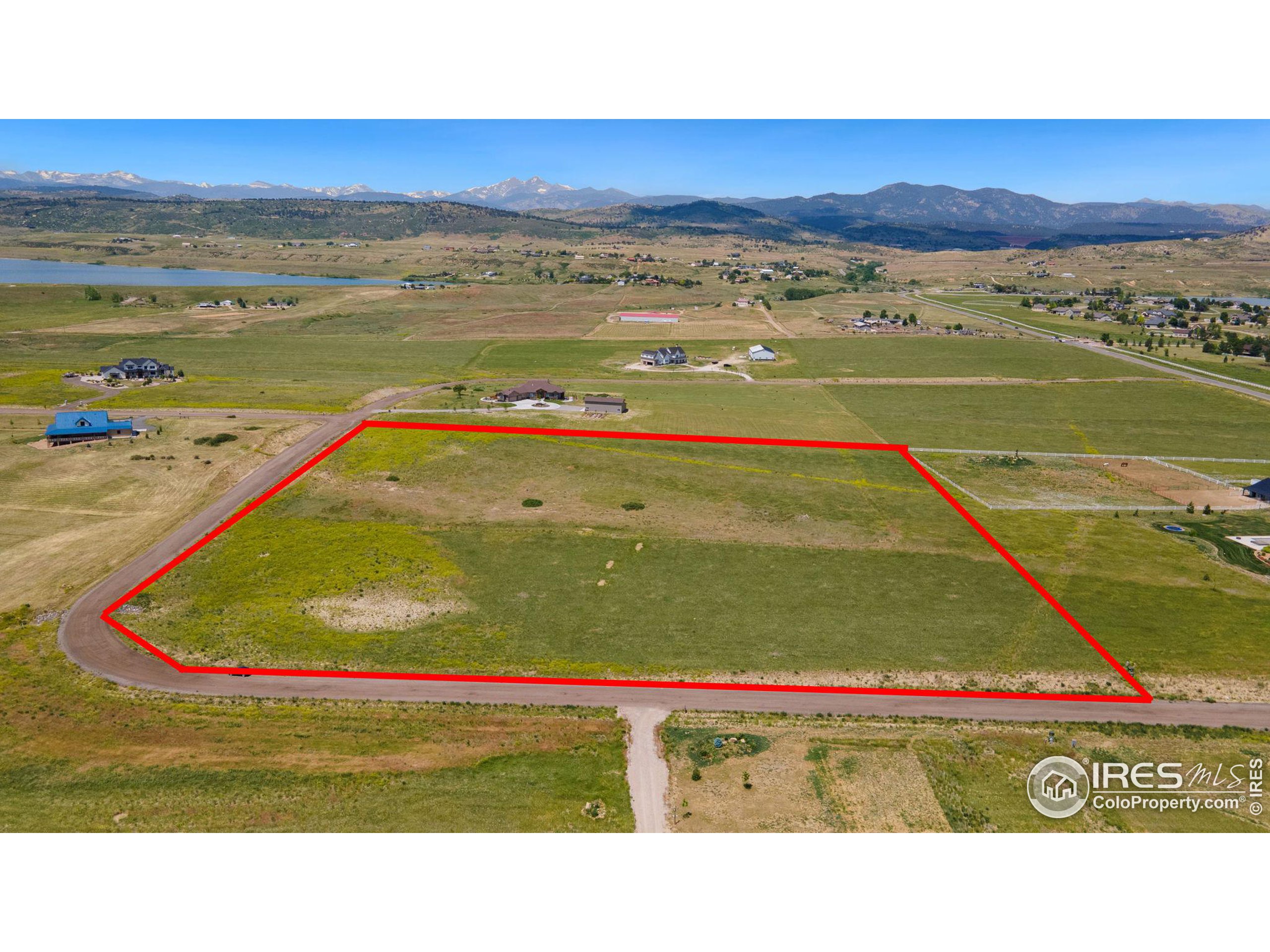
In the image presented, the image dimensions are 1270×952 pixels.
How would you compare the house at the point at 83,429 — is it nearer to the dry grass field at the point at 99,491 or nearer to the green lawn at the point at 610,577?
the dry grass field at the point at 99,491

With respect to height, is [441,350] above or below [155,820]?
above

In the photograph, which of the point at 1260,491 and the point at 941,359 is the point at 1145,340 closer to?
the point at 941,359

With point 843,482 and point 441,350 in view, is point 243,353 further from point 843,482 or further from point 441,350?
point 843,482

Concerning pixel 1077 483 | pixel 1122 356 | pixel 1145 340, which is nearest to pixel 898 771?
pixel 1077 483

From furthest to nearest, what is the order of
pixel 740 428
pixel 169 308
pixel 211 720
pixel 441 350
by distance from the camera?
1. pixel 169 308
2. pixel 441 350
3. pixel 740 428
4. pixel 211 720

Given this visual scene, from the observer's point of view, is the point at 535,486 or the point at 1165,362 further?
the point at 1165,362

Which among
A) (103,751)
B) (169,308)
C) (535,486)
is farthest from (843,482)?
(169,308)
